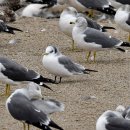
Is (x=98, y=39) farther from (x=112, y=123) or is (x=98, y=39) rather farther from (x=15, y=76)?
(x=112, y=123)

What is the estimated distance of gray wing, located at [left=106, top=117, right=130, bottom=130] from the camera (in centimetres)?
793

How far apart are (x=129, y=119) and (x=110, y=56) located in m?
4.73

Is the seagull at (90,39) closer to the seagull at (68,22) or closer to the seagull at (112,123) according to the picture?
the seagull at (68,22)

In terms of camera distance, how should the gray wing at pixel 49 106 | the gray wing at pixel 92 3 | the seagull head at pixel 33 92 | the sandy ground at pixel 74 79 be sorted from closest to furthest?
the gray wing at pixel 49 106 → the seagull head at pixel 33 92 → the sandy ground at pixel 74 79 → the gray wing at pixel 92 3

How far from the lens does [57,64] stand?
1084 cm

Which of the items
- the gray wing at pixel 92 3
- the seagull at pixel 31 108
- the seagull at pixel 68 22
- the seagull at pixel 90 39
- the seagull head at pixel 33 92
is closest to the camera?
the seagull at pixel 31 108

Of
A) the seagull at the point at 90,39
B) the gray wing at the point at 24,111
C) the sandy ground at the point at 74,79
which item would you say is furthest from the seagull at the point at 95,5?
the gray wing at the point at 24,111

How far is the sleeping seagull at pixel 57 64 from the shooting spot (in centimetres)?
1082

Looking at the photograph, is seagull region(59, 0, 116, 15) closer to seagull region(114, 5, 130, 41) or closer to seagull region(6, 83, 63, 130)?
seagull region(114, 5, 130, 41)

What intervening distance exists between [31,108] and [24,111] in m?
0.08

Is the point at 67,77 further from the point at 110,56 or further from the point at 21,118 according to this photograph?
the point at 21,118

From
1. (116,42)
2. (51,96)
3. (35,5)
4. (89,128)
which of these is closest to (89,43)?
(116,42)

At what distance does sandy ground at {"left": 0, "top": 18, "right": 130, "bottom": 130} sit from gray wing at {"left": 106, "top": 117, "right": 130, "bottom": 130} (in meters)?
0.84

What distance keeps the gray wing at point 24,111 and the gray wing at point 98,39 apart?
12.1 ft
